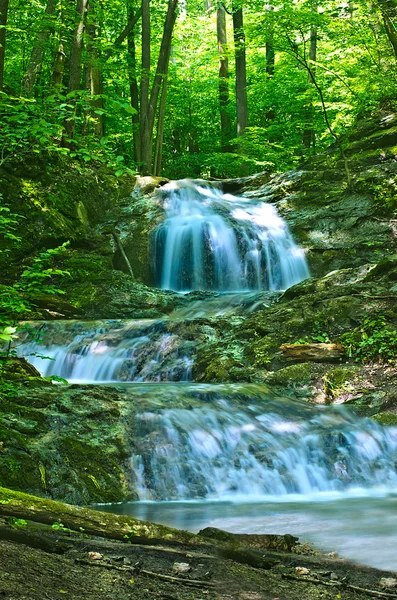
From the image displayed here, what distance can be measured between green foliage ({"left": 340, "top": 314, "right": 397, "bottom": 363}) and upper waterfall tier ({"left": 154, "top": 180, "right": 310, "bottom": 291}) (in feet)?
14.6

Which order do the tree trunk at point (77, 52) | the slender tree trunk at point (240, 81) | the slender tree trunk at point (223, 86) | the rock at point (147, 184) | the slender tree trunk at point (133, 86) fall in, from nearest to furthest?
the tree trunk at point (77, 52)
the rock at point (147, 184)
the slender tree trunk at point (240, 81)
the slender tree trunk at point (133, 86)
the slender tree trunk at point (223, 86)

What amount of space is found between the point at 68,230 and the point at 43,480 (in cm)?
860

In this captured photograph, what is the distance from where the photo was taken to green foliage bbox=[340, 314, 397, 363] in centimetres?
798

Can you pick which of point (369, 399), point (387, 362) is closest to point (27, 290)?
point (369, 399)

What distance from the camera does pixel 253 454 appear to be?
240 inches

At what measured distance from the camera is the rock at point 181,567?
2568 millimetres

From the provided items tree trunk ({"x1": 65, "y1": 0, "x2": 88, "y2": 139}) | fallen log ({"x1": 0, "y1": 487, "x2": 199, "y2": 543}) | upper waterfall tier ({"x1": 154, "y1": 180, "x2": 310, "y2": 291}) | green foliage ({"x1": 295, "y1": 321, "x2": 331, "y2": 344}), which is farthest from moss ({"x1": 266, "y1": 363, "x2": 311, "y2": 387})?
tree trunk ({"x1": 65, "y1": 0, "x2": 88, "y2": 139})

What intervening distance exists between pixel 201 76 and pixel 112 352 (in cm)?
1839

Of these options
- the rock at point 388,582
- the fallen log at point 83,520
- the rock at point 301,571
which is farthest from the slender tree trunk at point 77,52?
the rock at point 388,582

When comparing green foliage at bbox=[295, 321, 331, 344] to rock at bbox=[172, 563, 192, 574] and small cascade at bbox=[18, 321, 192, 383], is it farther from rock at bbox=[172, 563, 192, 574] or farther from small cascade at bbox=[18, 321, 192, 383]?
rock at bbox=[172, 563, 192, 574]

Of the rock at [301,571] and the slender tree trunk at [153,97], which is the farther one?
the slender tree trunk at [153,97]

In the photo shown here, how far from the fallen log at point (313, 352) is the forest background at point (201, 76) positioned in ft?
12.0

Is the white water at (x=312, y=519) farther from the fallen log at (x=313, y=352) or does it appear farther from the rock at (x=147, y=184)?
the rock at (x=147, y=184)

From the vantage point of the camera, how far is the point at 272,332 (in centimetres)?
902
